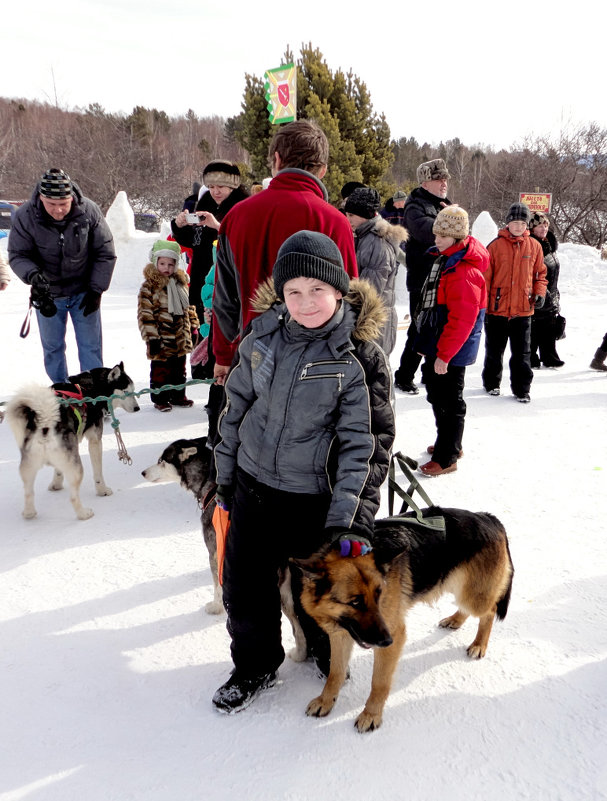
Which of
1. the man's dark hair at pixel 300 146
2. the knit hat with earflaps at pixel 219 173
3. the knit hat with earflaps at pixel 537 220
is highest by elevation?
the knit hat with earflaps at pixel 219 173

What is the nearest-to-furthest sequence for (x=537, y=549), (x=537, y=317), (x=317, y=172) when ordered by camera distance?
1. (x=317, y=172)
2. (x=537, y=549)
3. (x=537, y=317)

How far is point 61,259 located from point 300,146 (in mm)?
2946

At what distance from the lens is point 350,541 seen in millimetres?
1768

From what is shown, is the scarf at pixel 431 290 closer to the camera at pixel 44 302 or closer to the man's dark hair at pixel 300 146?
the man's dark hair at pixel 300 146

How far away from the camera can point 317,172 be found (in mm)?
2504

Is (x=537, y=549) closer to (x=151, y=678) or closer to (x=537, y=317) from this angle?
(x=151, y=678)

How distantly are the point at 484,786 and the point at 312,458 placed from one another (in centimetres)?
125

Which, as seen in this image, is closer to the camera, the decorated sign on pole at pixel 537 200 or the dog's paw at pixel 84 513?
the dog's paw at pixel 84 513

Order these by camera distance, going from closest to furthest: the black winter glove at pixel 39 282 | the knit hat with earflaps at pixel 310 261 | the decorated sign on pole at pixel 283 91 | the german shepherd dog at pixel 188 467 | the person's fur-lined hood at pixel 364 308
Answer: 1. the knit hat with earflaps at pixel 310 261
2. the person's fur-lined hood at pixel 364 308
3. the german shepherd dog at pixel 188 467
4. the black winter glove at pixel 39 282
5. the decorated sign on pole at pixel 283 91

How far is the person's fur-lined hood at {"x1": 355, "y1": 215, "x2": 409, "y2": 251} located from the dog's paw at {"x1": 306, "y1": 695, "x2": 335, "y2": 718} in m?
3.51

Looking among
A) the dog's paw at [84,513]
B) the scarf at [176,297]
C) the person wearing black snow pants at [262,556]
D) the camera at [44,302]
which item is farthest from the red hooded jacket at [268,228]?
the scarf at [176,297]

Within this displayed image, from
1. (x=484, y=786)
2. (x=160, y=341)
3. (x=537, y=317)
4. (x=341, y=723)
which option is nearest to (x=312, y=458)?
(x=341, y=723)

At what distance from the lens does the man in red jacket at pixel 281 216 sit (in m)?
2.38

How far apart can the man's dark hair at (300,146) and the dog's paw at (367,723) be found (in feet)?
7.64
